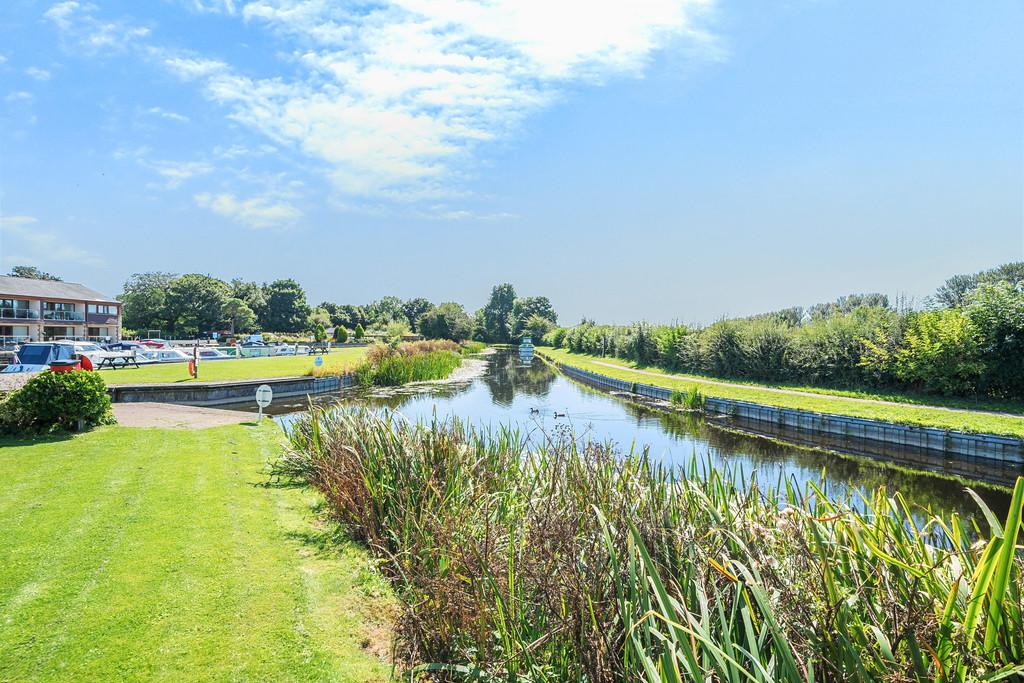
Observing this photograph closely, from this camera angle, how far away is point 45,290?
4288 centimetres

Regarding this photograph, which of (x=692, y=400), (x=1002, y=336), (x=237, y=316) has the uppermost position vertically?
(x=237, y=316)

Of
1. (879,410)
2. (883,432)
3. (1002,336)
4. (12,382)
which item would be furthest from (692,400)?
(12,382)

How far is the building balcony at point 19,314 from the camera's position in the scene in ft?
128

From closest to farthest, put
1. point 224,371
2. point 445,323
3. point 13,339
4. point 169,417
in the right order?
point 169,417 → point 224,371 → point 13,339 → point 445,323

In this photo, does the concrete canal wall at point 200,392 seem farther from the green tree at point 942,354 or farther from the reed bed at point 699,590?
the green tree at point 942,354

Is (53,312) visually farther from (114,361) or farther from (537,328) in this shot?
(537,328)

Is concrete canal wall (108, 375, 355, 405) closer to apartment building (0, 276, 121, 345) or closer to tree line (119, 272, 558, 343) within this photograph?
tree line (119, 272, 558, 343)

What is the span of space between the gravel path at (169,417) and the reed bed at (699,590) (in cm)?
858

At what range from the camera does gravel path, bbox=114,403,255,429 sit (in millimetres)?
11094

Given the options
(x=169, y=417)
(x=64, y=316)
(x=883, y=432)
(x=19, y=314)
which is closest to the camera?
(x=169, y=417)

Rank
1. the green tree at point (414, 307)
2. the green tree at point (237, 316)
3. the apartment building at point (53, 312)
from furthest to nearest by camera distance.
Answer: the green tree at point (414, 307)
the green tree at point (237, 316)
the apartment building at point (53, 312)

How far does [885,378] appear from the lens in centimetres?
1892

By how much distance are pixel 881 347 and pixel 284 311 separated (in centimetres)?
7506

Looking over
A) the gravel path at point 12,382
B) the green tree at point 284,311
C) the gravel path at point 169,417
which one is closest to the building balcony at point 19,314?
the green tree at point 284,311
